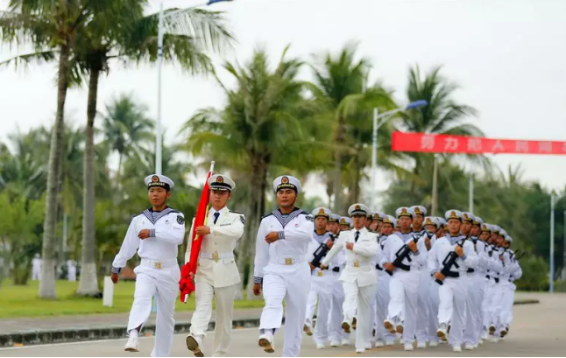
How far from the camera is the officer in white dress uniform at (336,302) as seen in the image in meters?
18.8

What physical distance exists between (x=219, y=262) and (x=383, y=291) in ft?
25.9

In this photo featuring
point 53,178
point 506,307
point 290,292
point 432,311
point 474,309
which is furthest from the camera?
point 53,178

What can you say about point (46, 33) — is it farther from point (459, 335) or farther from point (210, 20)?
point (459, 335)

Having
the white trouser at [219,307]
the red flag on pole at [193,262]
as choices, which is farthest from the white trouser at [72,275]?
the red flag on pole at [193,262]

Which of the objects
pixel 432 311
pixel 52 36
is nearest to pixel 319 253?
pixel 432 311

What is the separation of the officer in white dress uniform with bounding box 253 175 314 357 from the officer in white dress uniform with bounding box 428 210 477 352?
646 centimetres

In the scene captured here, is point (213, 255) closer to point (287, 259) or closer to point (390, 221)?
point (287, 259)

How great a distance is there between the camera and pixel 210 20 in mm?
31141

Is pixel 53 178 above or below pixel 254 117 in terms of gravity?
below

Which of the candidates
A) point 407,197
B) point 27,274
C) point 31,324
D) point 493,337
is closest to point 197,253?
point 31,324

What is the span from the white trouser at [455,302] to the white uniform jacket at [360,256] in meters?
1.89

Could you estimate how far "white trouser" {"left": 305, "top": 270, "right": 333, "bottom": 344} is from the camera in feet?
60.6

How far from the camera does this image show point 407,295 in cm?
1905

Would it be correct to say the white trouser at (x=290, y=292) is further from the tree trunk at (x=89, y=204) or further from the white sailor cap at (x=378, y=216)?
the tree trunk at (x=89, y=204)
